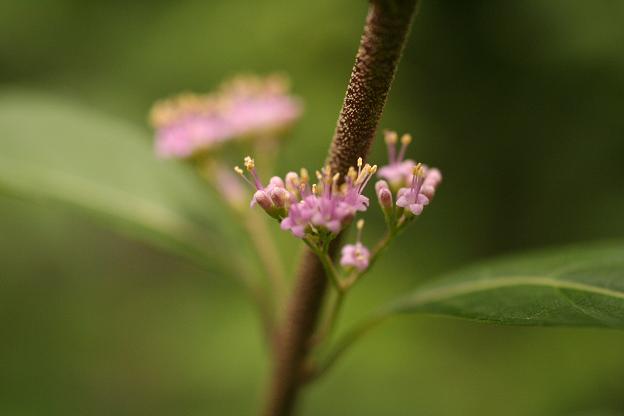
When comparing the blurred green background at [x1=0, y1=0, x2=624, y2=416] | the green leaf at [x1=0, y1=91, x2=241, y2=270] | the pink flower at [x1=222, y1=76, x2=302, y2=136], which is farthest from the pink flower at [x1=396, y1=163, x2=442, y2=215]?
the blurred green background at [x1=0, y1=0, x2=624, y2=416]

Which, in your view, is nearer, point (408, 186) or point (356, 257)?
point (356, 257)

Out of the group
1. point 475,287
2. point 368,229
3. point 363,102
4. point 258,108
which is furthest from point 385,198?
point 368,229

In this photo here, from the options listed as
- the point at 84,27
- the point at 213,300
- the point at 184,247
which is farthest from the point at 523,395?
the point at 84,27

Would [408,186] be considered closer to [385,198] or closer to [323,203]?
[385,198]

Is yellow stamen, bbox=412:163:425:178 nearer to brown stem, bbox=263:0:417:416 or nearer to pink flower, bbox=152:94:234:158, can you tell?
brown stem, bbox=263:0:417:416

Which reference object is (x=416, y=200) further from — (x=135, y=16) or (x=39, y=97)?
(x=135, y=16)

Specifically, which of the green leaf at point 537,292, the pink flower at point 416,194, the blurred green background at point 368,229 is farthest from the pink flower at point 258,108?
the blurred green background at point 368,229
